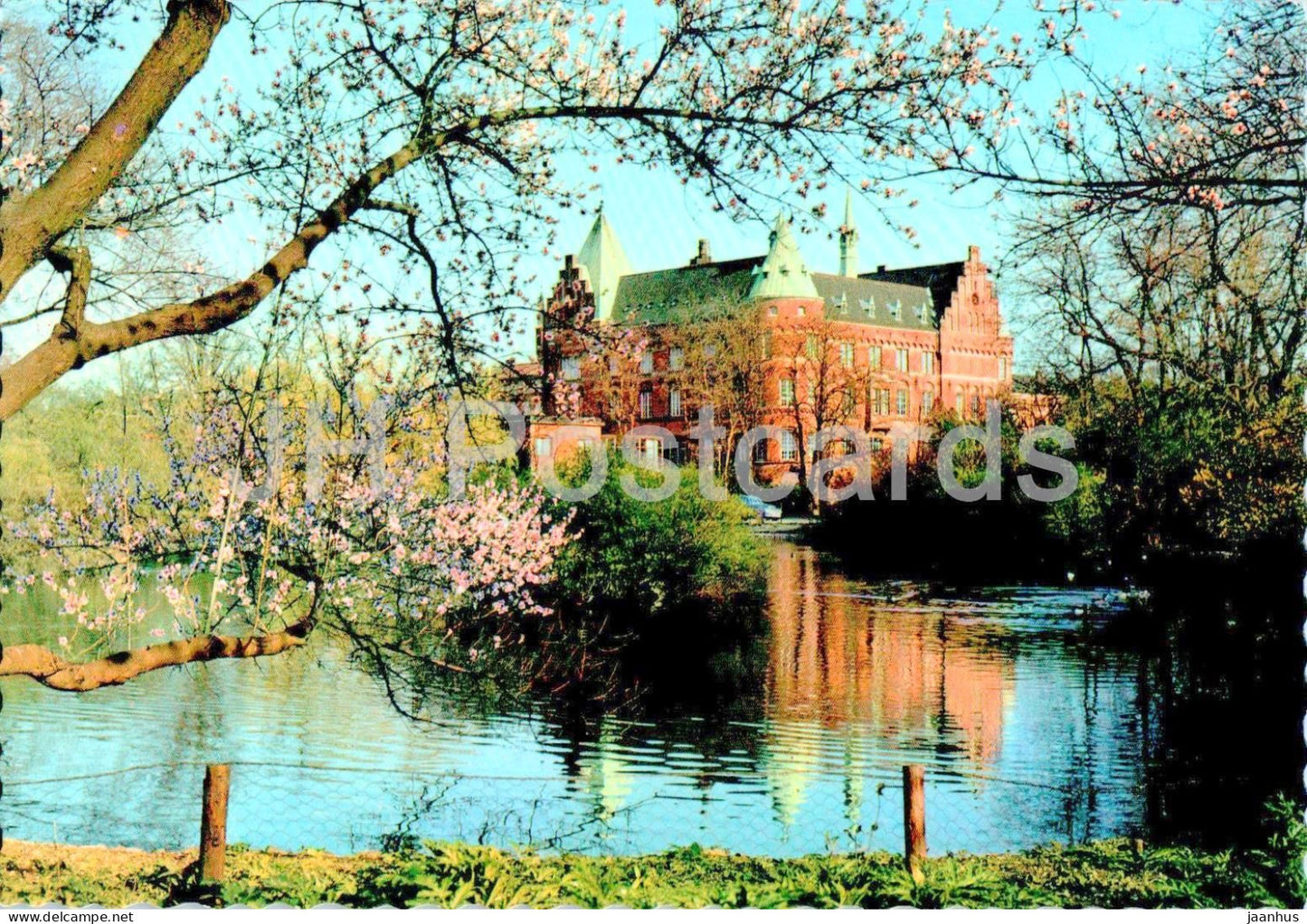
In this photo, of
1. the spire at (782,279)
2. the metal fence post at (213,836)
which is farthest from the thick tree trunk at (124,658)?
the spire at (782,279)

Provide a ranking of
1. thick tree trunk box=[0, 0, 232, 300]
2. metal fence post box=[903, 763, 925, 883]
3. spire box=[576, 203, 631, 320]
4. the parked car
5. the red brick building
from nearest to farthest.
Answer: thick tree trunk box=[0, 0, 232, 300] < metal fence post box=[903, 763, 925, 883] < the red brick building < spire box=[576, 203, 631, 320] < the parked car

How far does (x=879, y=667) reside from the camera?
11.8 m

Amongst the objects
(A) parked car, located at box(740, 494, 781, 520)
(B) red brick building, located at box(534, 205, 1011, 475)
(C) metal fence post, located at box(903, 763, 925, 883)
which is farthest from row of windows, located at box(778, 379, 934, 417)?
(C) metal fence post, located at box(903, 763, 925, 883)

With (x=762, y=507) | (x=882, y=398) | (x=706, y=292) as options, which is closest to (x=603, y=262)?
(x=706, y=292)

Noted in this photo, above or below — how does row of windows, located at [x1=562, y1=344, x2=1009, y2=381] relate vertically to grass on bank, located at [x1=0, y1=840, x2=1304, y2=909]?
above

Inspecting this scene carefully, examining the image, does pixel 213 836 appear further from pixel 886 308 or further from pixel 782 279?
pixel 886 308

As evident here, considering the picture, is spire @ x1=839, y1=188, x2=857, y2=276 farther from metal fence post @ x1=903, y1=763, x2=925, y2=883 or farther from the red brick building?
metal fence post @ x1=903, y1=763, x2=925, y2=883

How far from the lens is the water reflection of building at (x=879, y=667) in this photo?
945cm

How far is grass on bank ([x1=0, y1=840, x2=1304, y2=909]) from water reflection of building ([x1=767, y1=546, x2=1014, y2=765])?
399cm

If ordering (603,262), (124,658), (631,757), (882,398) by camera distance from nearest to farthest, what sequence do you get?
(124,658)
(603,262)
(631,757)
(882,398)

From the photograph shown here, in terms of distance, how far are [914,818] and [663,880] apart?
37.9 inches

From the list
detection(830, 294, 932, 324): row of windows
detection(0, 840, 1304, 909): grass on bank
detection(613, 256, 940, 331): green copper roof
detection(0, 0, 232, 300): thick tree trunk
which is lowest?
detection(0, 840, 1304, 909): grass on bank

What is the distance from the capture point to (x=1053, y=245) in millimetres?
A: 4723

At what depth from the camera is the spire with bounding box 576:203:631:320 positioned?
6102mm
